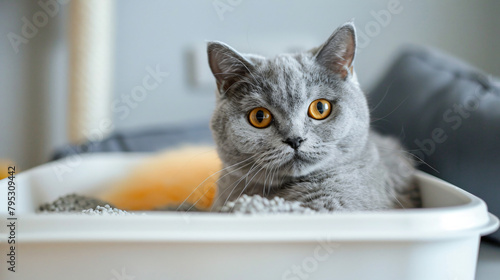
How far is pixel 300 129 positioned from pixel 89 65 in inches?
63.9

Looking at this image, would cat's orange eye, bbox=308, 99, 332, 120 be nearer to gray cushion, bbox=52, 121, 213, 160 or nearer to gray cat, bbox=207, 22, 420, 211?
gray cat, bbox=207, 22, 420, 211

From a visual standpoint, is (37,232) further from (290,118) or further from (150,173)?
(150,173)

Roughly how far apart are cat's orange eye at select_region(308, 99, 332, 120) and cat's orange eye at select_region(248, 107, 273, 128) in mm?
85

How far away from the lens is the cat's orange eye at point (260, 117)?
33.8 inches

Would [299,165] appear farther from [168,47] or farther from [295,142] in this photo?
[168,47]

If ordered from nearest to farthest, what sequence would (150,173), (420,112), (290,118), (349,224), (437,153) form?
(349,224)
(290,118)
(437,153)
(420,112)
(150,173)

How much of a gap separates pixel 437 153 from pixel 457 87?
0.78 feet

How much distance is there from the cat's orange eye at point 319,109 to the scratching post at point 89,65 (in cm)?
153

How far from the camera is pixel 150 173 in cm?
143

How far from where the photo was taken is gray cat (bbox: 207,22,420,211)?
823mm

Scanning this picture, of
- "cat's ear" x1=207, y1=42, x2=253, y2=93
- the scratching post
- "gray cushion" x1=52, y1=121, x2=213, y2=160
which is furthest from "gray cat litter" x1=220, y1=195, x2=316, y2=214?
the scratching post

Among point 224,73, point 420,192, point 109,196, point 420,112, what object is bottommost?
point 109,196

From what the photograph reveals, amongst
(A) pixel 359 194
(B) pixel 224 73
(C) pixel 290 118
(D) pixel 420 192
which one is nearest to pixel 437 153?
(D) pixel 420 192

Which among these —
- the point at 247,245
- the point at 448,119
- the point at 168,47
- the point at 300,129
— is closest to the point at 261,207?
the point at 247,245
